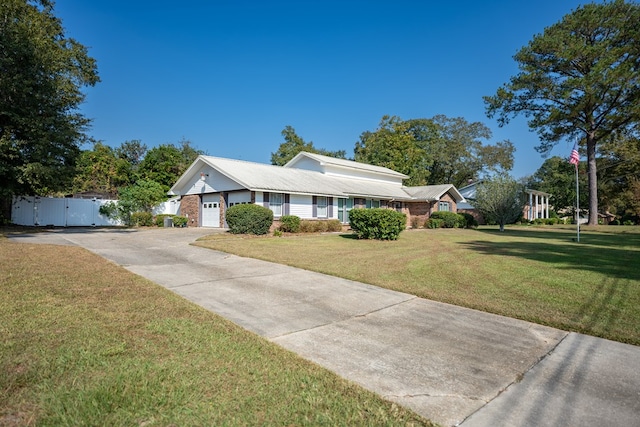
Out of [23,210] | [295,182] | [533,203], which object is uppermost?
[295,182]

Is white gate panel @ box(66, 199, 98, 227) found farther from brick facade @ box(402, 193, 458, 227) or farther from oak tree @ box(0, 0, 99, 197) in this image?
brick facade @ box(402, 193, 458, 227)

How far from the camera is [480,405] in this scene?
2.81 m

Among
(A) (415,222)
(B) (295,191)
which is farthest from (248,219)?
(A) (415,222)

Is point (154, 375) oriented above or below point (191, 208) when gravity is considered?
below

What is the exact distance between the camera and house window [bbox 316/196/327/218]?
23250 mm

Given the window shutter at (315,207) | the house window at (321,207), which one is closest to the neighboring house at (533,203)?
the house window at (321,207)

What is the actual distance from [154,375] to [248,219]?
1463cm

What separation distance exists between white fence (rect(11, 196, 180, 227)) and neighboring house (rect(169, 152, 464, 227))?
19.0 feet

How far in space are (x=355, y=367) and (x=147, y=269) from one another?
22.0 ft

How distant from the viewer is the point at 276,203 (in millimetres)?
20812

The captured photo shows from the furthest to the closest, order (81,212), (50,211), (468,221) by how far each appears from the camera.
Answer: (468,221)
(81,212)
(50,211)

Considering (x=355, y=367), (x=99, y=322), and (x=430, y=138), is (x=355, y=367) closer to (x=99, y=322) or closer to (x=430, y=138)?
(x=99, y=322)

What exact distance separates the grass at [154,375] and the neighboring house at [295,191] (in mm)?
14630

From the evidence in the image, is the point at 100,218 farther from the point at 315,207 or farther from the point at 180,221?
the point at 315,207
